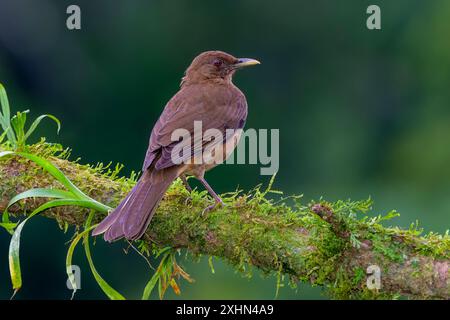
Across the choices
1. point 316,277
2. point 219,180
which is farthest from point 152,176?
point 219,180

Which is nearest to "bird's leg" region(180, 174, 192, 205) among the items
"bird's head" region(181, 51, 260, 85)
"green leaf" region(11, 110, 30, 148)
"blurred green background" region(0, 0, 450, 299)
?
"green leaf" region(11, 110, 30, 148)

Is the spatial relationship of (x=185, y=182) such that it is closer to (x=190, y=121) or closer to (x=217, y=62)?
(x=190, y=121)

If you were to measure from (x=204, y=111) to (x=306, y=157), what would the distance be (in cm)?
851

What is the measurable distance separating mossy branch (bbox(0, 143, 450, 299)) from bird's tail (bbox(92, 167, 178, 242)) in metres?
0.08

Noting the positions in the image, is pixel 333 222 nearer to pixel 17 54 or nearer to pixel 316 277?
pixel 316 277

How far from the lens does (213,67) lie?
6.31 metres

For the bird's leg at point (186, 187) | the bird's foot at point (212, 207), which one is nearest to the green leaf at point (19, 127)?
the bird's leg at point (186, 187)

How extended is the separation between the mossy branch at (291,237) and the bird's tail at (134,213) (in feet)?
0.27

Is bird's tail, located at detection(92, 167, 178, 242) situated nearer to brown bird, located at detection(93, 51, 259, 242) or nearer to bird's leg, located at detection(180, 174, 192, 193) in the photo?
brown bird, located at detection(93, 51, 259, 242)

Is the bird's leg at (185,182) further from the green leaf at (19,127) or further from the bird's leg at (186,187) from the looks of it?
the green leaf at (19,127)

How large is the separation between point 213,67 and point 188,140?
1106mm

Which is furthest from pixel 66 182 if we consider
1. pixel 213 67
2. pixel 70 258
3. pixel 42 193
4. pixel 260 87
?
pixel 260 87

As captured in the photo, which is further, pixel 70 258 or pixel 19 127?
pixel 19 127

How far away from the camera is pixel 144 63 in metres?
14.4
